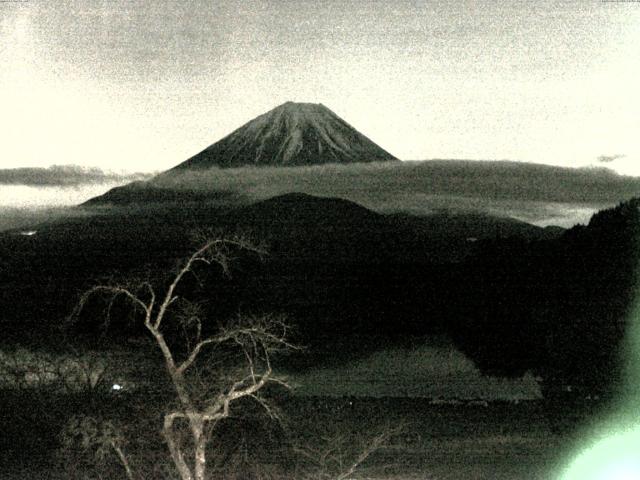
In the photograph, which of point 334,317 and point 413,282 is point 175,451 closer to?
point 334,317

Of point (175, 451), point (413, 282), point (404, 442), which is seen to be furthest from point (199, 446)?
point (413, 282)

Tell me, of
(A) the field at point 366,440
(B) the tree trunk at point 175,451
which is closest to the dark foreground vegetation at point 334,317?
(A) the field at point 366,440

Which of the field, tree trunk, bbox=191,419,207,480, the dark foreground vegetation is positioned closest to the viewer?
tree trunk, bbox=191,419,207,480

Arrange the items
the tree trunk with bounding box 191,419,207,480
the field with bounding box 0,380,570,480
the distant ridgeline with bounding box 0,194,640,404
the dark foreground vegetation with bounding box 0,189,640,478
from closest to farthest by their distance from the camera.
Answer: the tree trunk with bounding box 191,419,207,480 → the field with bounding box 0,380,570,480 → the dark foreground vegetation with bounding box 0,189,640,478 → the distant ridgeline with bounding box 0,194,640,404

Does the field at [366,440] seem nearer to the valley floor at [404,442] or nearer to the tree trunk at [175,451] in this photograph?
the valley floor at [404,442]

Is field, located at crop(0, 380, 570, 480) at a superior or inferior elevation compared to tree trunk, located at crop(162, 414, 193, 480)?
inferior

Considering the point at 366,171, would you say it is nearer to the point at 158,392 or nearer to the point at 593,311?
the point at 593,311

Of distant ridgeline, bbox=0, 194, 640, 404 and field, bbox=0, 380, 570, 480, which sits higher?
distant ridgeline, bbox=0, 194, 640, 404

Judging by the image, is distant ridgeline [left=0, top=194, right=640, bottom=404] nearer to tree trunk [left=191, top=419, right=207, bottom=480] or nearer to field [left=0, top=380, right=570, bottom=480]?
field [left=0, top=380, right=570, bottom=480]

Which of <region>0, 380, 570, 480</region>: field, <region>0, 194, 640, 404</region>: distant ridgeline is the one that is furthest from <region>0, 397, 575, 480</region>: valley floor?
<region>0, 194, 640, 404</region>: distant ridgeline

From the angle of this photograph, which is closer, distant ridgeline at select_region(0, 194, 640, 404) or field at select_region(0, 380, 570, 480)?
field at select_region(0, 380, 570, 480)

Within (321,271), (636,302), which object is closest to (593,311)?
(636,302)

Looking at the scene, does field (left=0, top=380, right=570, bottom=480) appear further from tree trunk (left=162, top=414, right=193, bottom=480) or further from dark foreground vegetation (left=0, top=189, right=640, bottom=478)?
tree trunk (left=162, top=414, right=193, bottom=480)
